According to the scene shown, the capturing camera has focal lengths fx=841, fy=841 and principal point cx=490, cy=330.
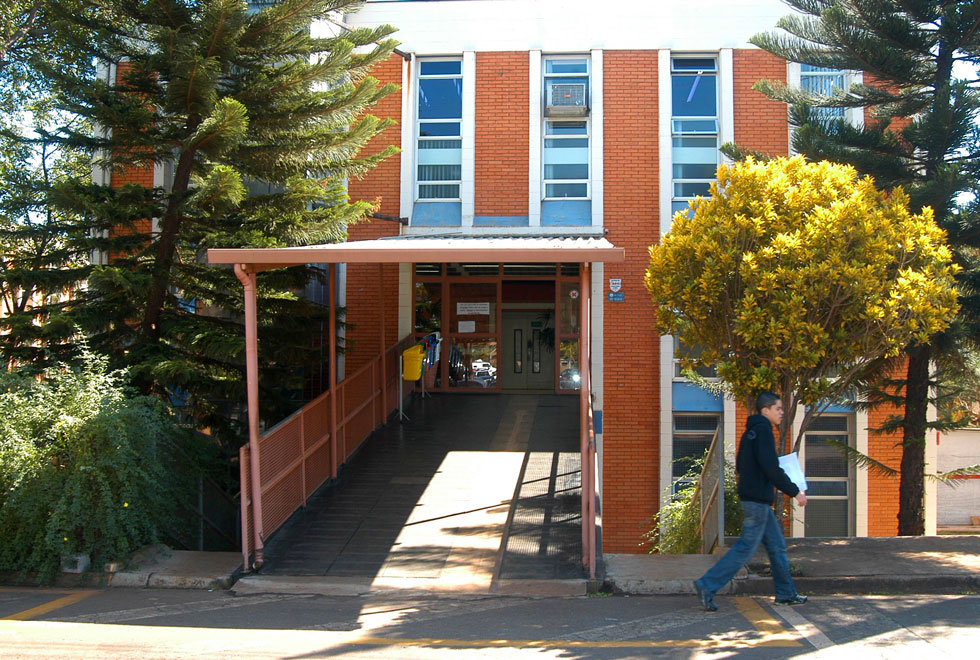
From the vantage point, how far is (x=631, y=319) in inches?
628

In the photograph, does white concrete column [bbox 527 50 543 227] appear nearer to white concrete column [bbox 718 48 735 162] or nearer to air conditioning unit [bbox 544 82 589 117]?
air conditioning unit [bbox 544 82 589 117]

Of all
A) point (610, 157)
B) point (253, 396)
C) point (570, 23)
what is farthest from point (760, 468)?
point (570, 23)

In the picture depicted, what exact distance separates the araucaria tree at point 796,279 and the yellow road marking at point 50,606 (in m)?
5.87

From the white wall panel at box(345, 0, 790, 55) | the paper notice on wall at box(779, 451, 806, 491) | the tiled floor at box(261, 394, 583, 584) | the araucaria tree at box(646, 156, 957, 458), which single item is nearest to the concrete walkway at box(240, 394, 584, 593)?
the tiled floor at box(261, 394, 583, 584)

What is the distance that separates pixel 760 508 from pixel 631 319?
9663 mm

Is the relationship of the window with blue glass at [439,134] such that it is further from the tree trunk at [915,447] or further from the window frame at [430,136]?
the tree trunk at [915,447]

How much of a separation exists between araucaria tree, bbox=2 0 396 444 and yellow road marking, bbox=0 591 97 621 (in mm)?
2773

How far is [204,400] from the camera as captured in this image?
11.0 meters

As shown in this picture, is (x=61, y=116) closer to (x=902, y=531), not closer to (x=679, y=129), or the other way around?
(x=679, y=129)

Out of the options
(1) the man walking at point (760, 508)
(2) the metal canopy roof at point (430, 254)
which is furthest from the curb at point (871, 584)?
(2) the metal canopy roof at point (430, 254)

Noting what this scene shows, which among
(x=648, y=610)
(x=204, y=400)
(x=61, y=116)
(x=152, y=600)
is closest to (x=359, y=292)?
(x=204, y=400)

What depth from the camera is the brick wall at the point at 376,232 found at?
16578mm

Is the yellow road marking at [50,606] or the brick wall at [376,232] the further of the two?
the brick wall at [376,232]

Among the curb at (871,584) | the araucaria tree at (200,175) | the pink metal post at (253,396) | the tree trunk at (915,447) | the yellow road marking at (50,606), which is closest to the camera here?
the yellow road marking at (50,606)
